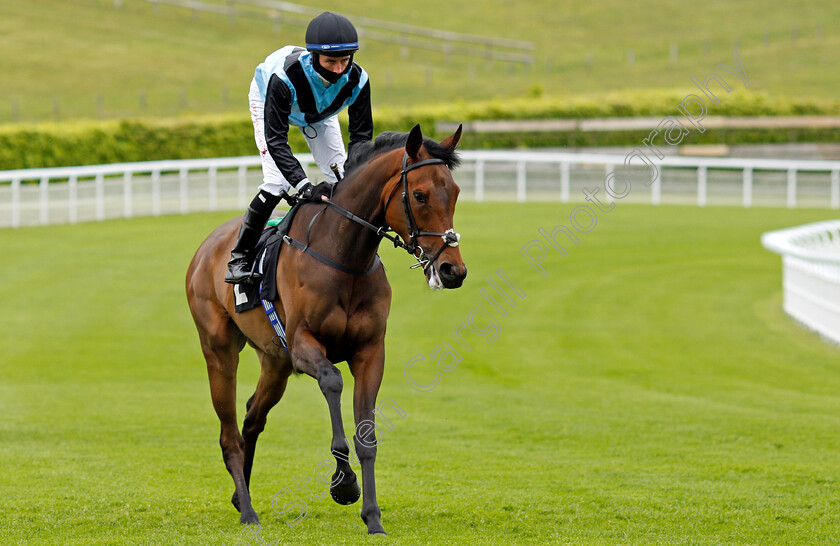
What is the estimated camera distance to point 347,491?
17.0 feet

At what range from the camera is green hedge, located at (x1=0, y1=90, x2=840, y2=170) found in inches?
1152

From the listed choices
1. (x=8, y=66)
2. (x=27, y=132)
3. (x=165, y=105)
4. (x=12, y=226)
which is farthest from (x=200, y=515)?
(x=8, y=66)

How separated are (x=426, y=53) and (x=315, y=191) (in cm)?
4613

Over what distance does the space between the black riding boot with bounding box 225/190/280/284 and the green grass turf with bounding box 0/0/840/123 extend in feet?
115

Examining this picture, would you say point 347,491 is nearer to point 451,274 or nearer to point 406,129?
point 451,274

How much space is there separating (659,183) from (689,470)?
2133 cm

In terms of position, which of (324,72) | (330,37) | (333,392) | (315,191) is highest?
(330,37)

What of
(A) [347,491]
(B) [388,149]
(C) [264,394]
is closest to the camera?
(A) [347,491]

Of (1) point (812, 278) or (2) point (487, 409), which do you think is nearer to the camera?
(2) point (487, 409)

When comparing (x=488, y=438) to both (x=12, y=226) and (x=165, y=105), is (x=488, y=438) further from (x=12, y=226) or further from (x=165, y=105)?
(x=165, y=105)

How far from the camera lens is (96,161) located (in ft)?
96.2

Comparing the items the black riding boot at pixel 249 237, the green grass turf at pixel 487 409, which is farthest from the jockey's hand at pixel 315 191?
the green grass turf at pixel 487 409

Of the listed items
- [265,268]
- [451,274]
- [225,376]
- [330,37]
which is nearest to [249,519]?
[225,376]

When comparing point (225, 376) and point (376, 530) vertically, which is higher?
point (225, 376)
